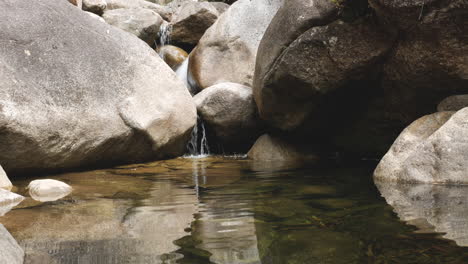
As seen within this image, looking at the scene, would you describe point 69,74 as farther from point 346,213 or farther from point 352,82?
point 346,213

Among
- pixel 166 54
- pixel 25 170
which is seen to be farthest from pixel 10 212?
pixel 166 54

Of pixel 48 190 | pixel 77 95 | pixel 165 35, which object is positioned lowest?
pixel 48 190

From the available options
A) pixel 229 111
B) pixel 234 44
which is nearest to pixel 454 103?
pixel 229 111

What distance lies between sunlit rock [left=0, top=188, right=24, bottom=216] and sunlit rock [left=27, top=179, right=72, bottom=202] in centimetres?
18

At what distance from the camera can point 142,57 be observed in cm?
786

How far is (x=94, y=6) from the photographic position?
569 inches

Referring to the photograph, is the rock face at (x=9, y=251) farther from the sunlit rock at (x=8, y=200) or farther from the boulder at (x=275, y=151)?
the boulder at (x=275, y=151)

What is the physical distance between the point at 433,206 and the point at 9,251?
317 centimetres

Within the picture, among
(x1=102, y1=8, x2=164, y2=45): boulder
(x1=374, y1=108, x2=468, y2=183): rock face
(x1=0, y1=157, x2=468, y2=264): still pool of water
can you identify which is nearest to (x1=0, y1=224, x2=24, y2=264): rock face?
(x1=0, y1=157, x2=468, y2=264): still pool of water

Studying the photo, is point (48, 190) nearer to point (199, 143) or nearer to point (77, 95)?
point (77, 95)

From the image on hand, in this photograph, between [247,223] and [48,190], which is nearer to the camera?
[247,223]

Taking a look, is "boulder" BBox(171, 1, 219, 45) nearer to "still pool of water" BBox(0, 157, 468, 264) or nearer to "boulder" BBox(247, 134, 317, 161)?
"boulder" BBox(247, 134, 317, 161)

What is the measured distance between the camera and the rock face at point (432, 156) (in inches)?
189

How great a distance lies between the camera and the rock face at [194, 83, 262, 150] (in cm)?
926
